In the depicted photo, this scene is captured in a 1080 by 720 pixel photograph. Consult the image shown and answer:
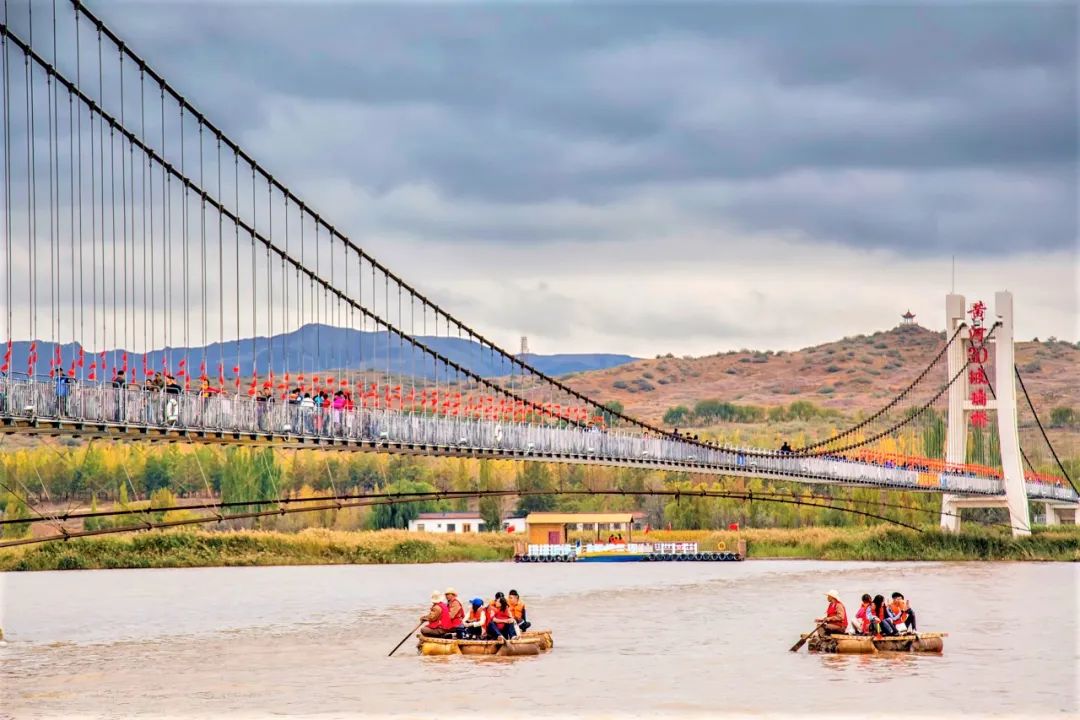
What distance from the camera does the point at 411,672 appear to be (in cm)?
4188

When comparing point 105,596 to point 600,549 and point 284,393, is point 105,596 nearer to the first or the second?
point 284,393

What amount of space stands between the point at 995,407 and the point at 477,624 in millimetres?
62692

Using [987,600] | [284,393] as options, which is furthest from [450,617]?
[987,600]

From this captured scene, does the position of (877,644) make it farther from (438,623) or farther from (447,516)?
(447,516)

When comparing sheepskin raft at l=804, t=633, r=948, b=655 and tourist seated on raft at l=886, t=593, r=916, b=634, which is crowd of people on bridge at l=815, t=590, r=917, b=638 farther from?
sheepskin raft at l=804, t=633, r=948, b=655

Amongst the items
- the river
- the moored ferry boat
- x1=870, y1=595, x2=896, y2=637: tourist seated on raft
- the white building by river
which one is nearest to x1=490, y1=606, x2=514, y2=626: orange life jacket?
the river

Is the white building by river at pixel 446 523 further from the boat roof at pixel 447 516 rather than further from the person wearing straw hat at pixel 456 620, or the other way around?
the person wearing straw hat at pixel 456 620

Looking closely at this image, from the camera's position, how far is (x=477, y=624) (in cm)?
4494

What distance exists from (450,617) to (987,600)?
26584 mm

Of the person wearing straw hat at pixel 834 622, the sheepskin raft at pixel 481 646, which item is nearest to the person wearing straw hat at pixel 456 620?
the sheepskin raft at pixel 481 646

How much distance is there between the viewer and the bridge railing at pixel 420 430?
45.0 m

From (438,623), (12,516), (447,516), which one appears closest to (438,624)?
(438,623)

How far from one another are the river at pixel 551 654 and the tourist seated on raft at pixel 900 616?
110 centimetres

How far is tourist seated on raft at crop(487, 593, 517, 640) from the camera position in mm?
44719
